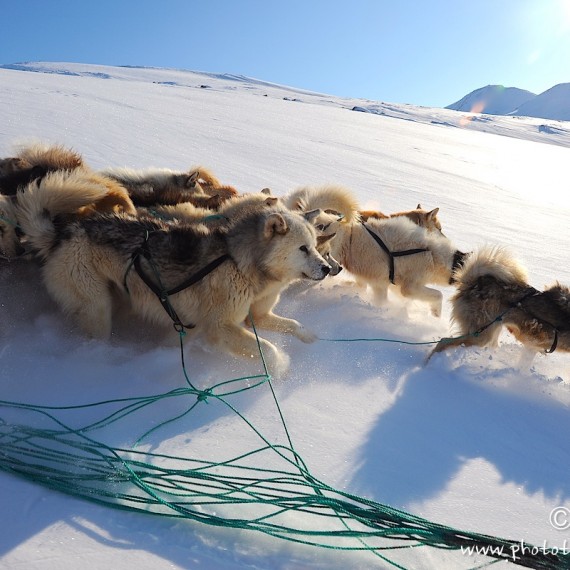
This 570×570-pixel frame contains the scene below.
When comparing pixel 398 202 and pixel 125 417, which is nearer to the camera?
pixel 125 417

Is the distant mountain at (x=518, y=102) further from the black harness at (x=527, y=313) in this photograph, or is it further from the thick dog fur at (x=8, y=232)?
the thick dog fur at (x=8, y=232)

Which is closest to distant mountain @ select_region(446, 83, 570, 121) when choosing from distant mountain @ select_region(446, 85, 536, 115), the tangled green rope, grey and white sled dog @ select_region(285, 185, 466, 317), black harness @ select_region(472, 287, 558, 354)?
distant mountain @ select_region(446, 85, 536, 115)

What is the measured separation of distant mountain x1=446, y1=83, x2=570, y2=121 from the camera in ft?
415

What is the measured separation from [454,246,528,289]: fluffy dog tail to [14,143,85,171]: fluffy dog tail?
3.24 meters

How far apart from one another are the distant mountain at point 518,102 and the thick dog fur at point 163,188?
133292 mm

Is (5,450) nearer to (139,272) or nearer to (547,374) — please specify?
(139,272)

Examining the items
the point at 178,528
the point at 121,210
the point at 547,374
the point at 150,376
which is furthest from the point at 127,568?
the point at 547,374

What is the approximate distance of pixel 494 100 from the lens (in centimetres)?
17625

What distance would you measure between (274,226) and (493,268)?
1.65m

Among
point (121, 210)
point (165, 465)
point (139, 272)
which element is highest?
point (121, 210)

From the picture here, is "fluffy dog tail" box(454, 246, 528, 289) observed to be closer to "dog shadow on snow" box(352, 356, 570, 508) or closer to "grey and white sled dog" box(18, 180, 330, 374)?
"dog shadow on snow" box(352, 356, 570, 508)

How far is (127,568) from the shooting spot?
1.60m

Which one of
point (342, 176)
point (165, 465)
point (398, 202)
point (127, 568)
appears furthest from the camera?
point (342, 176)

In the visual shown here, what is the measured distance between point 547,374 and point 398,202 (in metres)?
6.76
